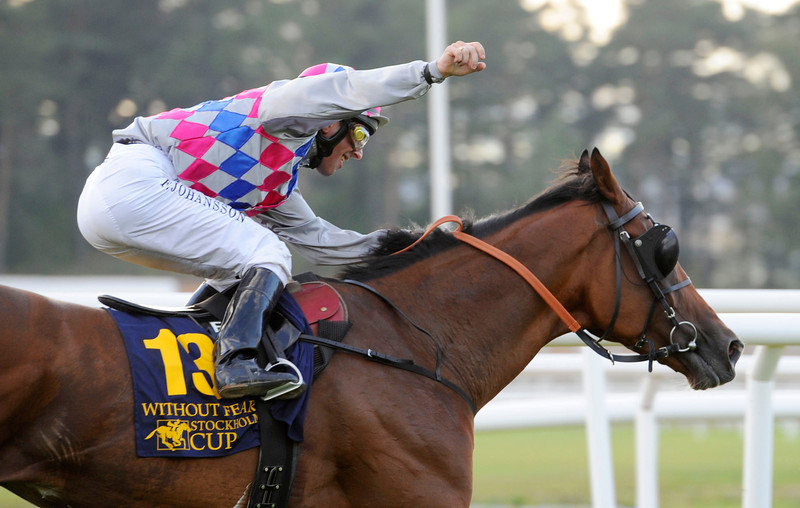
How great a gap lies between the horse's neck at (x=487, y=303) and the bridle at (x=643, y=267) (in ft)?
0.12

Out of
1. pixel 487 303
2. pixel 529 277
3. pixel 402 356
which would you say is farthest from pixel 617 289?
pixel 402 356

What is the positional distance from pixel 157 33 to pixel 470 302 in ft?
92.0

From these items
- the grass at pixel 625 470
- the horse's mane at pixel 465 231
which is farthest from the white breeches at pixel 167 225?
the grass at pixel 625 470

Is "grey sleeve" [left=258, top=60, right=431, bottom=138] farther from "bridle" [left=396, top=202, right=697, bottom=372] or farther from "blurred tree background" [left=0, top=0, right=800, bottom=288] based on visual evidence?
"blurred tree background" [left=0, top=0, right=800, bottom=288]

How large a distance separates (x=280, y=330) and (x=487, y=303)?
0.75 meters

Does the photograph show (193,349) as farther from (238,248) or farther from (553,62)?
(553,62)

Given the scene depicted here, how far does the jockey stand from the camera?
2807 millimetres

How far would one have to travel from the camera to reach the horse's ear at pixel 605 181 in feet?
10.7

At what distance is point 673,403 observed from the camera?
5.44m

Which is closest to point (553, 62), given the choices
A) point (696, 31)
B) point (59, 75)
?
point (696, 31)

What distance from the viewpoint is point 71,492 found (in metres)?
2.68

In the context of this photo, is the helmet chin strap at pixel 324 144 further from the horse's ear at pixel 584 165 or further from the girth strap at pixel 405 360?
the horse's ear at pixel 584 165

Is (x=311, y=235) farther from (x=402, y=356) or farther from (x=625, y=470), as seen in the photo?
(x=625, y=470)

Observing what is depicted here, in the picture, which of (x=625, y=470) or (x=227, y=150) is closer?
(x=227, y=150)
